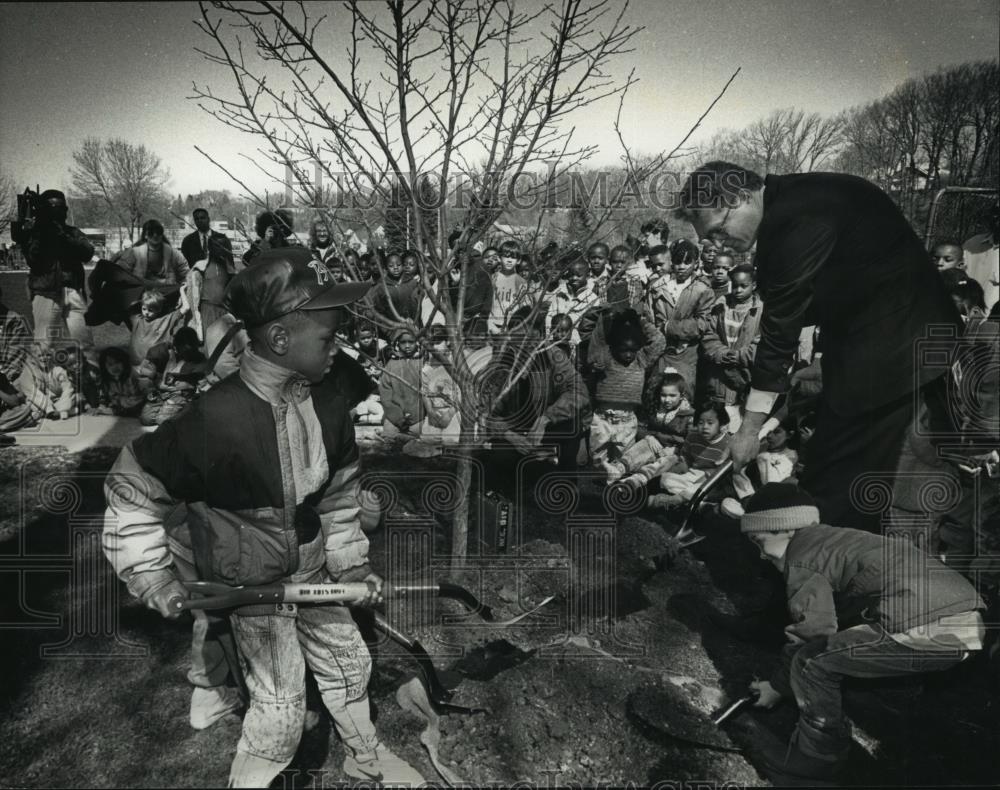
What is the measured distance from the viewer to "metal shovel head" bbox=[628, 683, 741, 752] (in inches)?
Answer: 111

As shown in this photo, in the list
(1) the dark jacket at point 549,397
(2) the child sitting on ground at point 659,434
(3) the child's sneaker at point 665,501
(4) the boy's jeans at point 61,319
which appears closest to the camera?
(3) the child's sneaker at point 665,501

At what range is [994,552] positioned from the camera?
3.68m

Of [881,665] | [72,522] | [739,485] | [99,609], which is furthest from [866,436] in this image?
[72,522]

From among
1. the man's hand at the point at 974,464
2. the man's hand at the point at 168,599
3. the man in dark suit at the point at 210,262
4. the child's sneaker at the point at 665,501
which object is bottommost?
the child's sneaker at the point at 665,501

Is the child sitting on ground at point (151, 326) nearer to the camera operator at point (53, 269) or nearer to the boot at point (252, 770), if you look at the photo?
the camera operator at point (53, 269)

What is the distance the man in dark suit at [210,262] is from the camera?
6410mm

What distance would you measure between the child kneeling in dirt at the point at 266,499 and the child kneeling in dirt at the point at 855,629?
4.89 ft

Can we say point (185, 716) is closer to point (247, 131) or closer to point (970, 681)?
point (247, 131)

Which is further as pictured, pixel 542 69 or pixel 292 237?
pixel 292 237

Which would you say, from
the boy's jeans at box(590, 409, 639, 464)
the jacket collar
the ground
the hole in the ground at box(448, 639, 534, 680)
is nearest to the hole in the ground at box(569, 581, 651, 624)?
the ground

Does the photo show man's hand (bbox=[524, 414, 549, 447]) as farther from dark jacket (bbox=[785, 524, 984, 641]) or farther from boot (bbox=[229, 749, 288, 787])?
boot (bbox=[229, 749, 288, 787])

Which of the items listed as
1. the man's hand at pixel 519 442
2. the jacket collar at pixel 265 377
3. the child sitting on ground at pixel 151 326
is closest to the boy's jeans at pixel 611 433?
the man's hand at pixel 519 442

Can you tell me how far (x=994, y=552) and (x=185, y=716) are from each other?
415cm

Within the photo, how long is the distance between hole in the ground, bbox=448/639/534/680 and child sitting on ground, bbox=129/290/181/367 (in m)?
5.04
